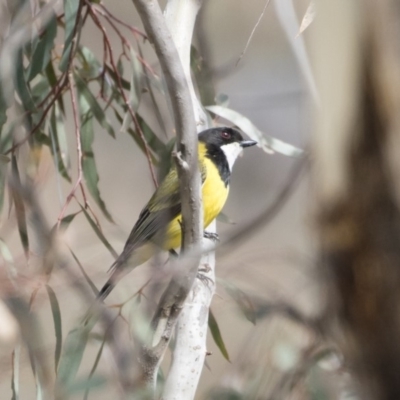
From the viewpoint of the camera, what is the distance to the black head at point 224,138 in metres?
2.11

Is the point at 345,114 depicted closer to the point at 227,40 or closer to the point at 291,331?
the point at 291,331

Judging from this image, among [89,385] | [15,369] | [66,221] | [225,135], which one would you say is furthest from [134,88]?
[89,385]

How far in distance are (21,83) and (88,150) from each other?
0.31 metres

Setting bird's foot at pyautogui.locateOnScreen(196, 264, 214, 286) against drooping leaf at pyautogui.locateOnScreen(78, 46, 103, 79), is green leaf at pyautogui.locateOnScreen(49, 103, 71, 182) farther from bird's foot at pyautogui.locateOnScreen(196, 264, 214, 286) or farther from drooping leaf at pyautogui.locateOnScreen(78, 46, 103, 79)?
bird's foot at pyautogui.locateOnScreen(196, 264, 214, 286)

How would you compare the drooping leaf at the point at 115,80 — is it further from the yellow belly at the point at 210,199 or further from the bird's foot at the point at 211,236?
the bird's foot at the point at 211,236

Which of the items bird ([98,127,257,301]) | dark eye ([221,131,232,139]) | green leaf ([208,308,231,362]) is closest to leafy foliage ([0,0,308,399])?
green leaf ([208,308,231,362])

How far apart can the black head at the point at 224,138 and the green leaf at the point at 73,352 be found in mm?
907

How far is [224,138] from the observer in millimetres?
2168

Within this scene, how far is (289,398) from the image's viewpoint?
0.72 metres

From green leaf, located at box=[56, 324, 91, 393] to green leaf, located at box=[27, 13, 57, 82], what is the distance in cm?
62

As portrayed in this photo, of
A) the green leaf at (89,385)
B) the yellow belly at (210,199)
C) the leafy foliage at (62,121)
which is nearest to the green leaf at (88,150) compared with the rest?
the leafy foliage at (62,121)

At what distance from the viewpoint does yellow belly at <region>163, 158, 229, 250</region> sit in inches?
73.9

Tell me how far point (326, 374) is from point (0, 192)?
41.1 inches

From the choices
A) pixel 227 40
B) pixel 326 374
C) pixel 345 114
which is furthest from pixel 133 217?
pixel 345 114
